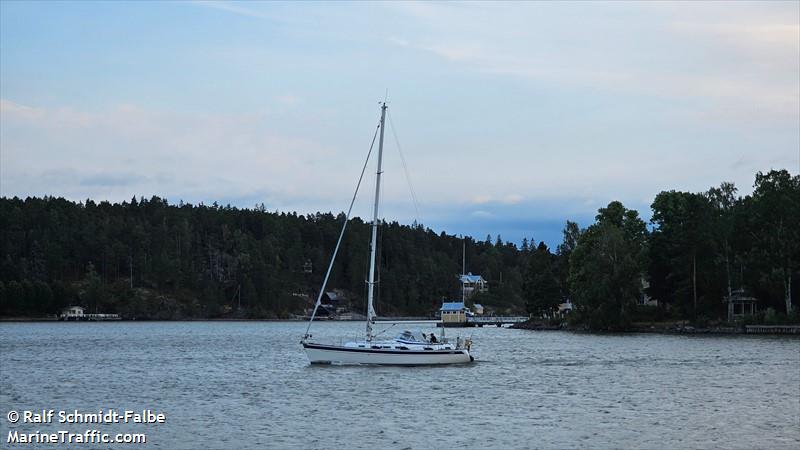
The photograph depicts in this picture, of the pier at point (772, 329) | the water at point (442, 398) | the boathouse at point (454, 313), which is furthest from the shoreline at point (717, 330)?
the boathouse at point (454, 313)

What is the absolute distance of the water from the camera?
35562mm

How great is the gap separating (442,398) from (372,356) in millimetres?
15093

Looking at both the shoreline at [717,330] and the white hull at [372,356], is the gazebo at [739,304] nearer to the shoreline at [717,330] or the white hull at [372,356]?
the shoreline at [717,330]

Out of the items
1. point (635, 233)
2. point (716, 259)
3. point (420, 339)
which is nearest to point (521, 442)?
point (420, 339)

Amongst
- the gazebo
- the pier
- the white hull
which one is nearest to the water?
the white hull

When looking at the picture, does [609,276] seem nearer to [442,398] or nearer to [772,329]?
[772,329]

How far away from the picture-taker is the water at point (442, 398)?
35562mm

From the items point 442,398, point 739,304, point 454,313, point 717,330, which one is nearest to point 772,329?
Result: point 717,330

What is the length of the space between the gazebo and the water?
3787 centimetres

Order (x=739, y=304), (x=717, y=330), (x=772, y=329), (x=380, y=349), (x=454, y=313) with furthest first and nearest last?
1. (x=454, y=313)
2. (x=739, y=304)
3. (x=717, y=330)
4. (x=772, y=329)
5. (x=380, y=349)

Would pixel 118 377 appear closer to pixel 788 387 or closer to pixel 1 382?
pixel 1 382

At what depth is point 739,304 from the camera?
419ft

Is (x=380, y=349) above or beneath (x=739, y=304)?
beneath

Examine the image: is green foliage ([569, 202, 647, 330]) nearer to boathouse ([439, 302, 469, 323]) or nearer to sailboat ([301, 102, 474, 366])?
boathouse ([439, 302, 469, 323])
